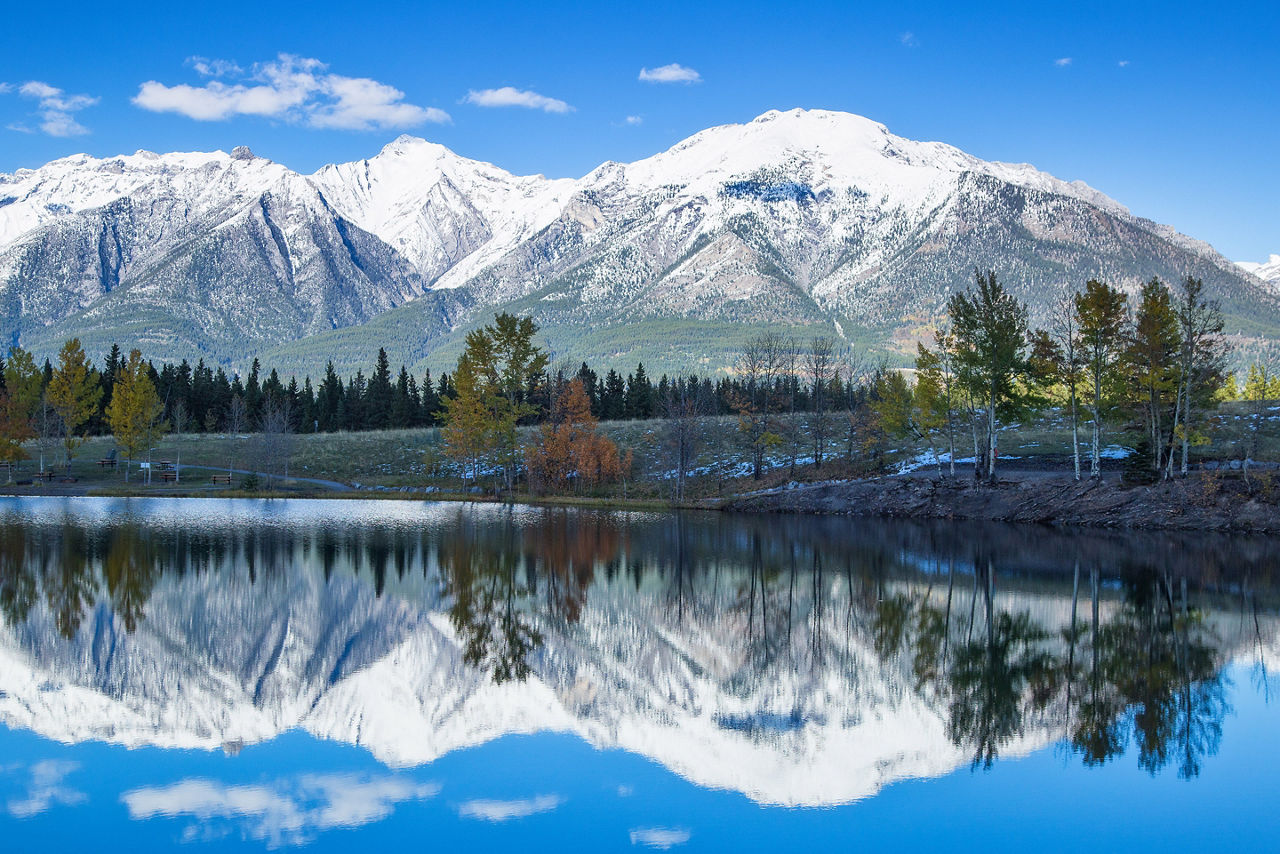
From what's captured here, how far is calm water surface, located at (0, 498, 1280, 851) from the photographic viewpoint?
11.6 m

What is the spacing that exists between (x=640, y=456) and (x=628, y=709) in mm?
64259

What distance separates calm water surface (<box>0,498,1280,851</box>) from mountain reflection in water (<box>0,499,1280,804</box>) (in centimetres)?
9

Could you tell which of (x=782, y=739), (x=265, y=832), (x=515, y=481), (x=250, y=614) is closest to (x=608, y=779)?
(x=782, y=739)

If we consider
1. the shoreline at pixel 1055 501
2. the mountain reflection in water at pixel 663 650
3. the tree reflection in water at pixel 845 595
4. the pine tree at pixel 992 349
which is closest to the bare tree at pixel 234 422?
the tree reflection in water at pixel 845 595

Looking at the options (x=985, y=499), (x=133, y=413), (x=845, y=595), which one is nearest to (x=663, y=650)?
(x=845, y=595)

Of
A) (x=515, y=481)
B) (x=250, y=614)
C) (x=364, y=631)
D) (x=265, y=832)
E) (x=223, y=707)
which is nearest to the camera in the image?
(x=265, y=832)

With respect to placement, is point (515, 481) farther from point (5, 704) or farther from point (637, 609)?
point (5, 704)

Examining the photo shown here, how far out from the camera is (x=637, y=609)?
963 inches

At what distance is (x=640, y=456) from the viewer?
8012cm

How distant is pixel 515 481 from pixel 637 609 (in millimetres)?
53197

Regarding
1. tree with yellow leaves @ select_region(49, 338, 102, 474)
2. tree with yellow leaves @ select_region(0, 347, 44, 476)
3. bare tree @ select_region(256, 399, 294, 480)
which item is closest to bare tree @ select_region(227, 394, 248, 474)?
bare tree @ select_region(256, 399, 294, 480)

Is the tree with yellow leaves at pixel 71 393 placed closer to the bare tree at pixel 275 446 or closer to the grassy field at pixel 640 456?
the grassy field at pixel 640 456

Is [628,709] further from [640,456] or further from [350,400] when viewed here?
[350,400]

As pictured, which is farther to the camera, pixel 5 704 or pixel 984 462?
pixel 984 462
